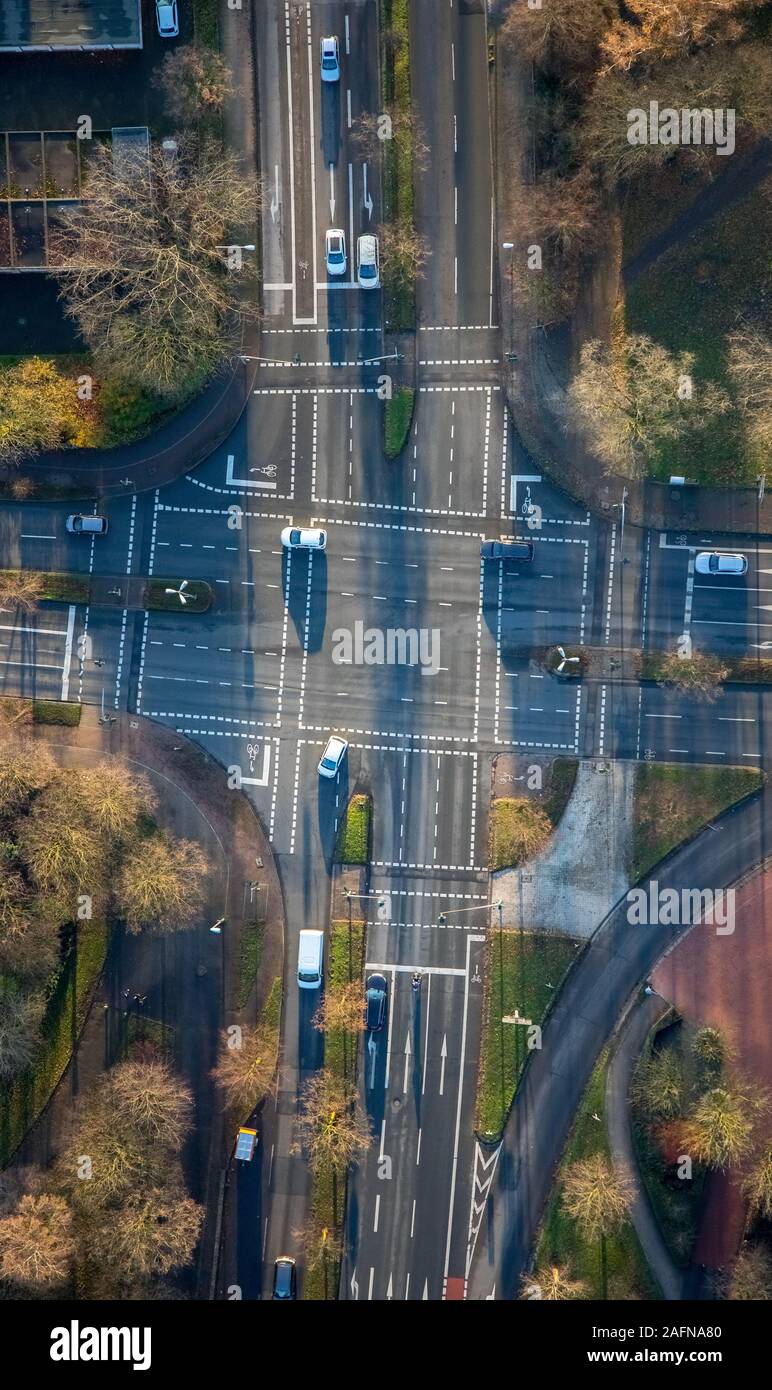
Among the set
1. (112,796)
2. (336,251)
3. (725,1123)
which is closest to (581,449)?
(336,251)

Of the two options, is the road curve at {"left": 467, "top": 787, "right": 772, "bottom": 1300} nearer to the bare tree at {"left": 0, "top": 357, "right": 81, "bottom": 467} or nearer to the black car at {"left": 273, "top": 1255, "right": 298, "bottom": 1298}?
the black car at {"left": 273, "top": 1255, "right": 298, "bottom": 1298}

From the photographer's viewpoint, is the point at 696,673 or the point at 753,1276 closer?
the point at 753,1276

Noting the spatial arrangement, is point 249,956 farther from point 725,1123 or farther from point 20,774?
point 725,1123

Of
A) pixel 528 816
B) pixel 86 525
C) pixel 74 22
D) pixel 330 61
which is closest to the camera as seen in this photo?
pixel 74 22

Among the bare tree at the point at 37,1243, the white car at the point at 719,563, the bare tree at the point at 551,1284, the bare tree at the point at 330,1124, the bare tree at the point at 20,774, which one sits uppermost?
the white car at the point at 719,563

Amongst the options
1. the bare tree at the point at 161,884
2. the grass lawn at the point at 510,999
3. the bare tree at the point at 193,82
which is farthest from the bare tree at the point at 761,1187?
the bare tree at the point at 193,82

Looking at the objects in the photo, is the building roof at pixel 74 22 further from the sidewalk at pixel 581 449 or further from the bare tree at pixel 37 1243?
the bare tree at pixel 37 1243

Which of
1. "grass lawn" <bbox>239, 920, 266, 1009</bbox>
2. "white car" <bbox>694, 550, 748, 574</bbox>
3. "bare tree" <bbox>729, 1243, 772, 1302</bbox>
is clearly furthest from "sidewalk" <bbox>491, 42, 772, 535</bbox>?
"bare tree" <bbox>729, 1243, 772, 1302</bbox>
